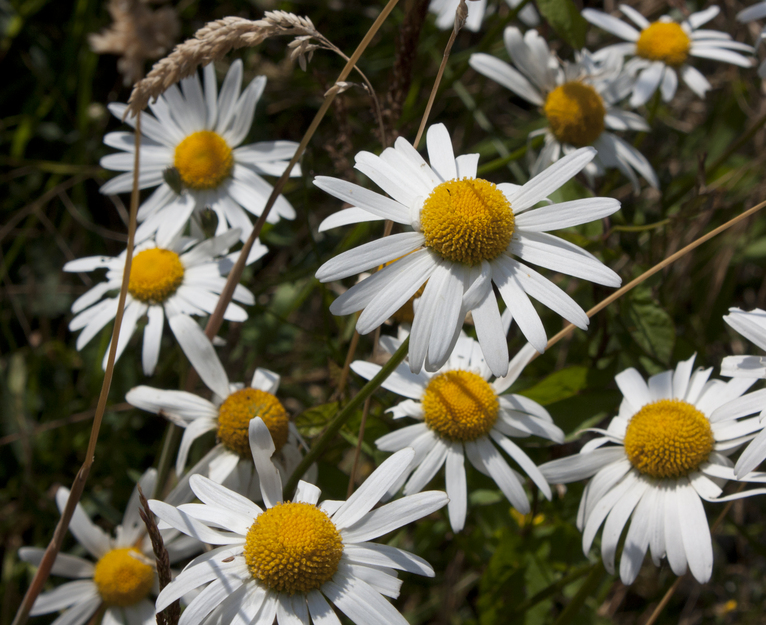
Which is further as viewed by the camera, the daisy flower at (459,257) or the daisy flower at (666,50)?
the daisy flower at (666,50)

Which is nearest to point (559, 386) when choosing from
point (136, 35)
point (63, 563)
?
point (136, 35)

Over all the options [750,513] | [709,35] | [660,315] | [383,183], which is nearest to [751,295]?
[750,513]

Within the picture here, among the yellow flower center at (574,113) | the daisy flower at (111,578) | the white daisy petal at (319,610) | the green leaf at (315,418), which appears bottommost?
the daisy flower at (111,578)

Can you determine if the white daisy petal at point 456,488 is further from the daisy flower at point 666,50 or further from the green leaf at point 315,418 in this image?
the daisy flower at point 666,50

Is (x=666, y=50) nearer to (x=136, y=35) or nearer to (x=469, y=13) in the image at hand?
(x=469, y=13)

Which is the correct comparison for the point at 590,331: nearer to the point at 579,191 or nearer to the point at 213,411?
the point at 579,191

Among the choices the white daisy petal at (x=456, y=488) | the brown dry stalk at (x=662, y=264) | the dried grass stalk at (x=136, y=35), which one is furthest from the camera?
the white daisy petal at (x=456, y=488)

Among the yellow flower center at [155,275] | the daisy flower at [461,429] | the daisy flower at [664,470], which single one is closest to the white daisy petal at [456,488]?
the daisy flower at [461,429]
